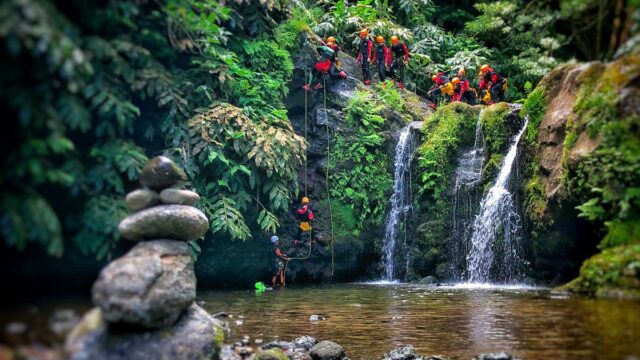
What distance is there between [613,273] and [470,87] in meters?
12.8

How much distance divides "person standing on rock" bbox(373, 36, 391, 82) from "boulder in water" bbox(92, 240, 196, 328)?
14.1 metres

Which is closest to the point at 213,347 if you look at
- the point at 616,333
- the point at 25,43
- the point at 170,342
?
the point at 170,342

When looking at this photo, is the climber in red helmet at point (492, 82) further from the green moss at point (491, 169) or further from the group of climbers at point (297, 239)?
the group of climbers at point (297, 239)

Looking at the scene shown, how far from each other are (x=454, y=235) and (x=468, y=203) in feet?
3.22

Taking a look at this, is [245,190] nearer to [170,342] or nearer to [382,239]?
[382,239]

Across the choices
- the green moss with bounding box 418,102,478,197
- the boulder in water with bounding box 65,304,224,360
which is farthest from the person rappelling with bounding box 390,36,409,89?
the boulder in water with bounding box 65,304,224,360

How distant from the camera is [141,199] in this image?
8.02 m

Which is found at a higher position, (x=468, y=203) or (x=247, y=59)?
(x=247, y=59)

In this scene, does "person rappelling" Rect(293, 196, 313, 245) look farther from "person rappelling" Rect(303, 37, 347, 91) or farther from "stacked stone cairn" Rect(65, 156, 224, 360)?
"stacked stone cairn" Rect(65, 156, 224, 360)

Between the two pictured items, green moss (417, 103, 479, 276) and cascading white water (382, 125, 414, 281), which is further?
cascading white water (382, 125, 414, 281)

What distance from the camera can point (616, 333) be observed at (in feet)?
22.5

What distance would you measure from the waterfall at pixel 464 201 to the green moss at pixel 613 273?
20.7 feet

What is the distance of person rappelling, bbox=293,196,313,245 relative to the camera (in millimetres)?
16266

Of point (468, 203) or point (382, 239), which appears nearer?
point (468, 203)
